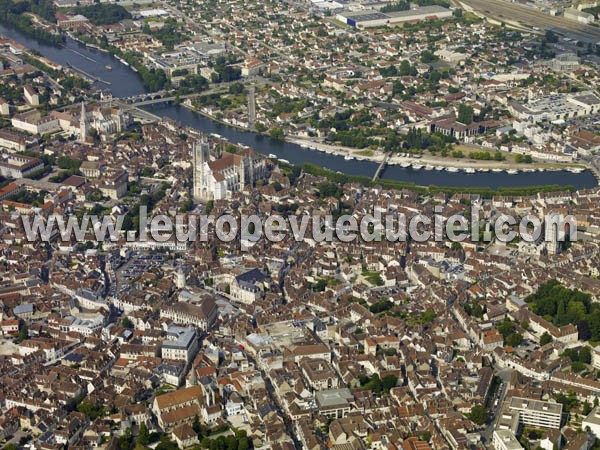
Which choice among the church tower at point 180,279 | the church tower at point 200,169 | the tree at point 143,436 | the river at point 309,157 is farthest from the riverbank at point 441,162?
the tree at point 143,436

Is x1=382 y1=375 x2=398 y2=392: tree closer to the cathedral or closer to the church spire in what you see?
the cathedral

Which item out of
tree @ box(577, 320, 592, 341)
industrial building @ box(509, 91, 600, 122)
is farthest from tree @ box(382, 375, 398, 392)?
industrial building @ box(509, 91, 600, 122)

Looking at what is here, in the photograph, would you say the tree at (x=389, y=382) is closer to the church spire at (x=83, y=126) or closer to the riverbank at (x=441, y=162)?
the riverbank at (x=441, y=162)

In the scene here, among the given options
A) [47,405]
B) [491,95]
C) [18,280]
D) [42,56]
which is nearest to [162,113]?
[42,56]

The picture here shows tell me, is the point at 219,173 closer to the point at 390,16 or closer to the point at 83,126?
the point at 83,126

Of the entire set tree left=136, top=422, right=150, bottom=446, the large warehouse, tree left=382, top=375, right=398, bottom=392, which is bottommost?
the large warehouse

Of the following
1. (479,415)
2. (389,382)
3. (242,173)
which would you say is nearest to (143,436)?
(389,382)

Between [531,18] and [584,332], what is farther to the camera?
[531,18]
